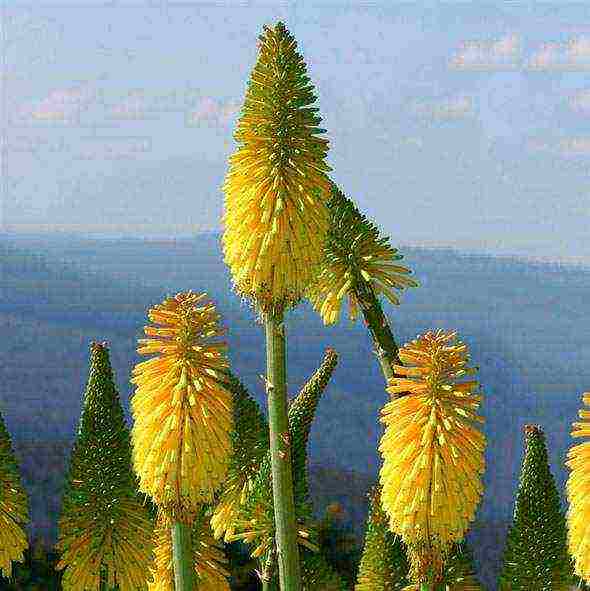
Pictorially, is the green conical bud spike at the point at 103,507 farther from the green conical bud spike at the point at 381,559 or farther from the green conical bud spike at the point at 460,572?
the green conical bud spike at the point at 460,572

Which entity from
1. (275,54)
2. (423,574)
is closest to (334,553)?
(423,574)

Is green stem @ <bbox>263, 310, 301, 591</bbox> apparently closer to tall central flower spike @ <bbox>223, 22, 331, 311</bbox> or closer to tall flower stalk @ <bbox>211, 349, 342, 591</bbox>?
tall central flower spike @ <bbox>223, 22, 331, 311</bbox>

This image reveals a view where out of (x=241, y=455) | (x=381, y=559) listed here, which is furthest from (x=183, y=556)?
(x=381, y=559)

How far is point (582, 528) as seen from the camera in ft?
23.7

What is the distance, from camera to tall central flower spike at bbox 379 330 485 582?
270 inches

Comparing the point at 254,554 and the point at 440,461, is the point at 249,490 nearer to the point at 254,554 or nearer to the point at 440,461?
the point at 254,554

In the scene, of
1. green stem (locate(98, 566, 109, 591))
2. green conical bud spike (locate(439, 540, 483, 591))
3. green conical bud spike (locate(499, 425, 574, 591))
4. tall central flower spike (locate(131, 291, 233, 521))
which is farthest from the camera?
green stem (locate(98, 566, 109, 591))

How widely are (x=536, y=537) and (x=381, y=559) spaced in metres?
1.25

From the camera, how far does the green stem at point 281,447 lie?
699 centimetres

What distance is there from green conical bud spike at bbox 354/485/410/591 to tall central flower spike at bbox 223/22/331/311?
226 centimetres

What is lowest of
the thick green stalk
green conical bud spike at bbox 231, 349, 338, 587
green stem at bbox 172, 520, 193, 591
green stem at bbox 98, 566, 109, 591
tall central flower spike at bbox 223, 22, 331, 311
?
green stem at bbox 98, 566, 109, 591

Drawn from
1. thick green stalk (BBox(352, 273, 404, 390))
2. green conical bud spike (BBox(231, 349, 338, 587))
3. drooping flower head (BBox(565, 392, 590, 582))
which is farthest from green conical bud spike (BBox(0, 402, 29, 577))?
drooping flower head (BBox(565, 392, 590, 582))

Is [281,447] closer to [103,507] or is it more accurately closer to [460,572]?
[103,507]

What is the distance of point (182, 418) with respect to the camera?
23.7 ft
